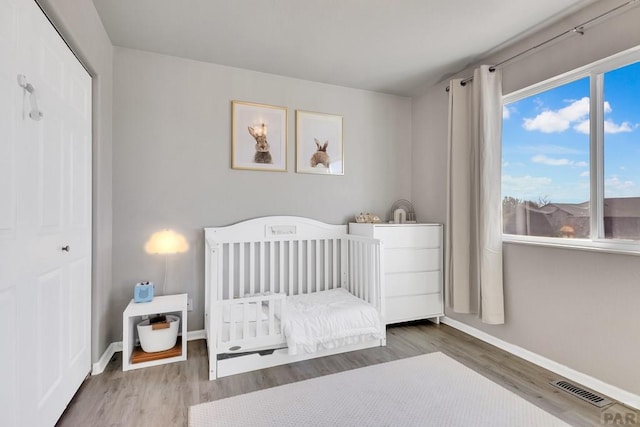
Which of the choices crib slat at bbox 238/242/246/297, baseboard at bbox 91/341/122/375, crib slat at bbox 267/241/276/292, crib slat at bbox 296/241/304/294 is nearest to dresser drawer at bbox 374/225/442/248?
crib slat at bbox 296/241/304/294

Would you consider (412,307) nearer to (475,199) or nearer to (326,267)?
(326,267)

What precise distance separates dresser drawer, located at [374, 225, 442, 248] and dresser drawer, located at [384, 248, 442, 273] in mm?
52

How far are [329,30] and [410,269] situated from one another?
2247 millimetres

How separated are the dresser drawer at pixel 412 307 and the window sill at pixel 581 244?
0.96m

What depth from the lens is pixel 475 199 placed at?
8.64 feet

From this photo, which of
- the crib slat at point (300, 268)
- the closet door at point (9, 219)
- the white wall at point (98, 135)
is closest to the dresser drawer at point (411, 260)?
the crib slat at point (300, 268)

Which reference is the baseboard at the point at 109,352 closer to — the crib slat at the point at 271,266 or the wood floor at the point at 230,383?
the wood floor at the point at 230,383

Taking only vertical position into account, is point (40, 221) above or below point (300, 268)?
above

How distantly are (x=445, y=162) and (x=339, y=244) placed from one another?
1.41 metres

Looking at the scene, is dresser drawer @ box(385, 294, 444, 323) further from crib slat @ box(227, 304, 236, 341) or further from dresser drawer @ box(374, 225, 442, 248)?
crib slat @ box(227, 304, 236, 341)

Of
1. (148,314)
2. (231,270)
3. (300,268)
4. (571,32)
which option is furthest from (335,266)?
(571,32)

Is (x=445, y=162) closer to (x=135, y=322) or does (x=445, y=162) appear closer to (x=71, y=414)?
(x=135, y=322)

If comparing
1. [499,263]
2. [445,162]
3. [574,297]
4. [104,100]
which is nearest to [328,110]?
[445,162]

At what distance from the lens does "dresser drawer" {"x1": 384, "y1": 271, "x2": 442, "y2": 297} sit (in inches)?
115
